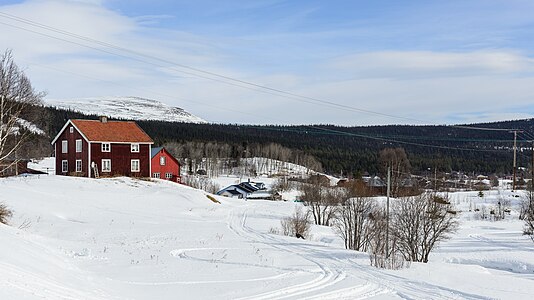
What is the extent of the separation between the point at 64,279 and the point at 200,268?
16.4 feet

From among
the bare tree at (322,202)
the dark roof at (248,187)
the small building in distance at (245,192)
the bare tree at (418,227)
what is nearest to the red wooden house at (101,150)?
the bare tree at (322,202)

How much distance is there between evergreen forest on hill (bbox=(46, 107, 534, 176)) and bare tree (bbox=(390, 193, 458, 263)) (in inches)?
3817

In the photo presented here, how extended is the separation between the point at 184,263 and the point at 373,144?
161271mm

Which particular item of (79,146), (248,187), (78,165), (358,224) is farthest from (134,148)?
(248,187)

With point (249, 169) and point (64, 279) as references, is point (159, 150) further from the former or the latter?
point (249, 169)

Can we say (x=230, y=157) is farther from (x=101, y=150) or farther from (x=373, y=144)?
(x=101, y=150)

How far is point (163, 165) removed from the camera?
7044 cm

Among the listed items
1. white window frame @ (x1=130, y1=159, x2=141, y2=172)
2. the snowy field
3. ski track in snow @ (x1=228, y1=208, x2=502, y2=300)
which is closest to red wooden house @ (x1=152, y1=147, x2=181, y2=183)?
white window frame @ (x1=130, y1=159, x2=141, y2=172)

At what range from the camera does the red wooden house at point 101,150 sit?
168 ft

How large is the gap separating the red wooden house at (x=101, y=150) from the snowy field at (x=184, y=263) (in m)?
11.8

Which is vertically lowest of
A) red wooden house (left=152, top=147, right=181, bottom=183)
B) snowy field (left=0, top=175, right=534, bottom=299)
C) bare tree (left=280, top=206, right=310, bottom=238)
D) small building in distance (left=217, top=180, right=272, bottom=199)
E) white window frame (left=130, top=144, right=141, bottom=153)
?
small building in distance (left=217, top=180, right=272, bottom=199)

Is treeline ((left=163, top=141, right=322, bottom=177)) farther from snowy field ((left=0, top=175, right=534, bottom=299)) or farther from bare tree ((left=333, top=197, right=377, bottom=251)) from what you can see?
snowy field ((left=0, top=175, right=534, bottom=299))

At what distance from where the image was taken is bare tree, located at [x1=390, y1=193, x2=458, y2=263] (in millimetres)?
35219

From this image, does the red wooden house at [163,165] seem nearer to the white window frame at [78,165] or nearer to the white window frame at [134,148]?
the white window frame at [134,148]
